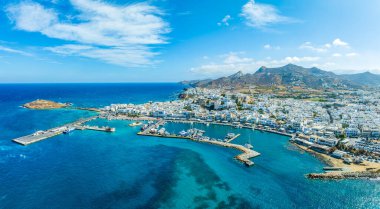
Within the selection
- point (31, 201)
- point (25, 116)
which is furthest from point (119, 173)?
point (25, 116)

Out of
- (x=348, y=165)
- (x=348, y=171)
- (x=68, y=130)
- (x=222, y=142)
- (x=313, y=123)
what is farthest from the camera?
(x=313, y=123)

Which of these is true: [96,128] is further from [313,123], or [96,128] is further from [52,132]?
[313,123]

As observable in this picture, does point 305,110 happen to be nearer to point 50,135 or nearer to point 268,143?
point 268,143

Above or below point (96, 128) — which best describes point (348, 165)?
below

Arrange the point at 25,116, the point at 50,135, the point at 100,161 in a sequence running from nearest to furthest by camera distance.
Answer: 1. the point at 100,161
2. the point at 50,135
3. the point at 25,116

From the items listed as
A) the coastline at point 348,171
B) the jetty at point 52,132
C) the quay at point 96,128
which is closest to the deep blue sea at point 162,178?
the coastline at point 348,171

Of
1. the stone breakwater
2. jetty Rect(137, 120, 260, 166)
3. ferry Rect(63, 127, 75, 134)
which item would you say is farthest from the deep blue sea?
ferry Rect(63, 127, 75, 134)

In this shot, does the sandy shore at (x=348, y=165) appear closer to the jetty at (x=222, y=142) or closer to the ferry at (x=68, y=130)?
the jetty at (x=222, y=142)

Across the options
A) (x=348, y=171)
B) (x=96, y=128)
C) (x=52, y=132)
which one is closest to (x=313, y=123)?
(x=348, y=171)
